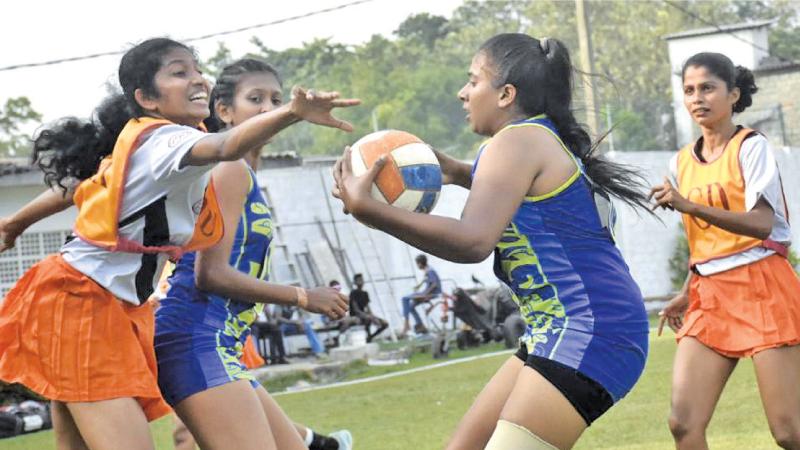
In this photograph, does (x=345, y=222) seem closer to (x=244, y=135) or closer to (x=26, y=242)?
(x=26, y=242)

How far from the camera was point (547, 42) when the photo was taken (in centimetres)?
503

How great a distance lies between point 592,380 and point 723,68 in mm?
3231

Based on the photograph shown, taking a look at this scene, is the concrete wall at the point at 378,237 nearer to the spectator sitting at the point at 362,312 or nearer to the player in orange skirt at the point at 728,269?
the spectator sitting at the point at 362,312

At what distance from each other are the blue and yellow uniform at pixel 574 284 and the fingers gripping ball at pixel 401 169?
218 millimetres

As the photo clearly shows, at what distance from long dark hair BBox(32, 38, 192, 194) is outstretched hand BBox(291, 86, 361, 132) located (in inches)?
47.1

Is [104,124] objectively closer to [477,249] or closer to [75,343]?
[75,343]

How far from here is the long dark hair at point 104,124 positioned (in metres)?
5.52

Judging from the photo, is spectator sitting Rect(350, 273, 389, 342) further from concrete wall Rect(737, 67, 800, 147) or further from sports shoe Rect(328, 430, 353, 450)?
concrete wall Rect(737, 67, 800, 147)

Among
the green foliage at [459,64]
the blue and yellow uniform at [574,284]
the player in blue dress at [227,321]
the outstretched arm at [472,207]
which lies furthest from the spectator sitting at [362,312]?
the green foliage at [459,64]

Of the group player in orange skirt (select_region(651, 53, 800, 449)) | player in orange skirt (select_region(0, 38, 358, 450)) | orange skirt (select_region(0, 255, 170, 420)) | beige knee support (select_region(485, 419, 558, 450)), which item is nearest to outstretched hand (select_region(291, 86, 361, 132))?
player in orange skirt (select_region(0, 38, 358, 450))

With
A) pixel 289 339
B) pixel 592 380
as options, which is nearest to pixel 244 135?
pixel 592 380

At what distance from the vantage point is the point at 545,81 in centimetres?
505

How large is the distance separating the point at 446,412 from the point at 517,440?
8.47 meters

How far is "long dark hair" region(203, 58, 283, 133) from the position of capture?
6527 millimetres
